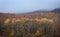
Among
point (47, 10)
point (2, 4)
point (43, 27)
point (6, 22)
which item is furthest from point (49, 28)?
point (2, 4)

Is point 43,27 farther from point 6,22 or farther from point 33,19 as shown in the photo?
point 6,22

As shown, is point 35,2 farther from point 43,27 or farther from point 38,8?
point 43,27

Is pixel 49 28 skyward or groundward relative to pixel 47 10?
groundward

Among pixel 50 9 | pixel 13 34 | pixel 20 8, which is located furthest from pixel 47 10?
pixel 13 34

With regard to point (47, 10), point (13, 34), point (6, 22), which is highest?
point (47, 10)

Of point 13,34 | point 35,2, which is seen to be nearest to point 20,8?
point 35,2

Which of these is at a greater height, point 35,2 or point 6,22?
point 35,2

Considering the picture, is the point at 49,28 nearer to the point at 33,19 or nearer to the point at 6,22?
the point at 33,19
